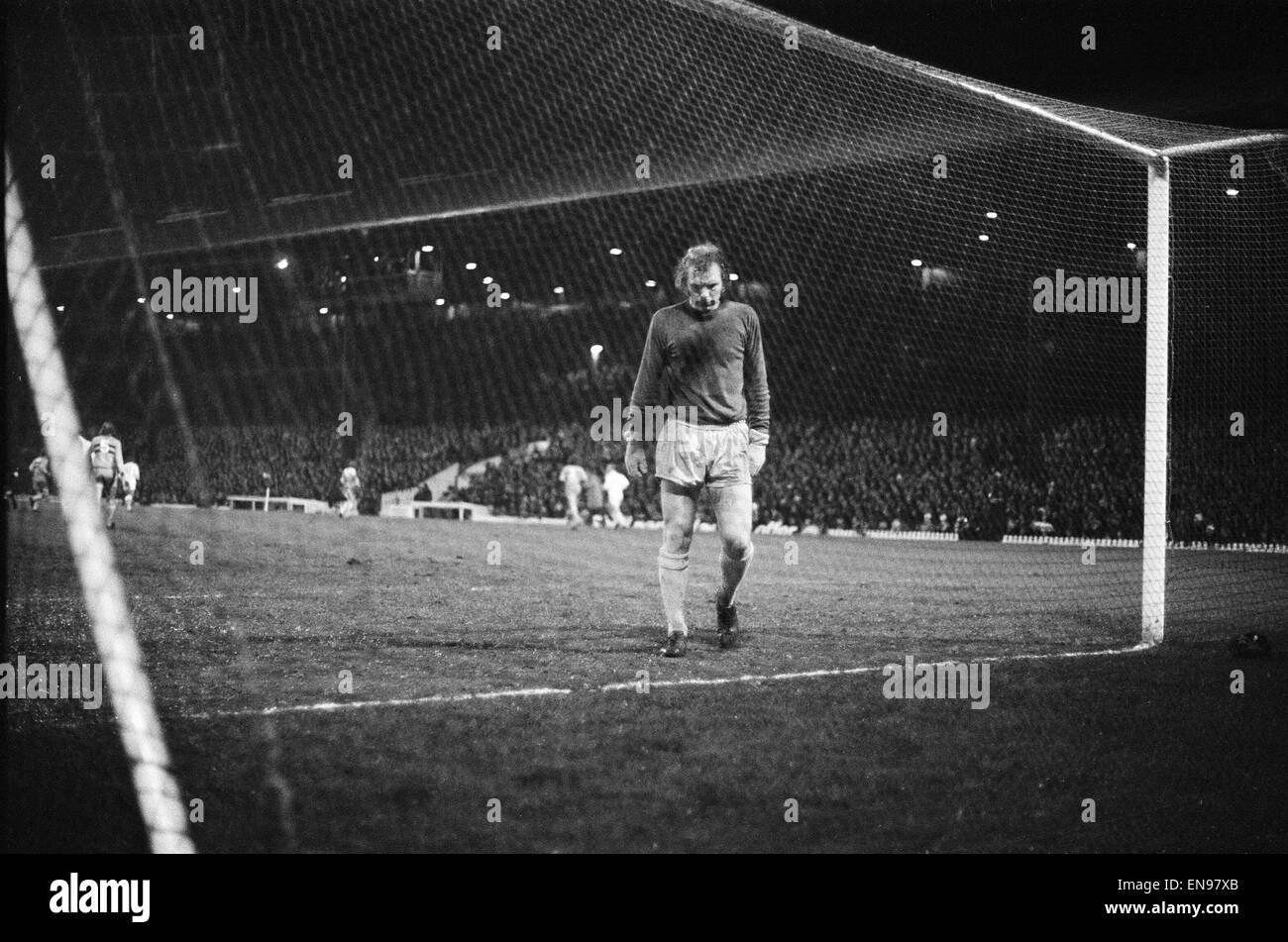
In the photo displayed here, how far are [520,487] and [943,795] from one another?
24811mm

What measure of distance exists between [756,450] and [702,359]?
1.99ft

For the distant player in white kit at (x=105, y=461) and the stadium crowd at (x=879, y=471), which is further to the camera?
the stadium crowd at (x=879, y=471)

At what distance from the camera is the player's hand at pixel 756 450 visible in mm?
5633

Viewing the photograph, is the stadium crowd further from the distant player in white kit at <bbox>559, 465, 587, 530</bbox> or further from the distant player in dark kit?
the distant player in dark kit

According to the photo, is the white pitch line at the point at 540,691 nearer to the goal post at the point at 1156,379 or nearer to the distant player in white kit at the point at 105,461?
the goal post at the point at 1156,379

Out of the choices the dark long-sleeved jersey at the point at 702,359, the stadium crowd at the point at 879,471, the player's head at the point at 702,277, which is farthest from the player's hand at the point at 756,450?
the stadium crowd at the point at 879,471

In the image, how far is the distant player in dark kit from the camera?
5.41 meters

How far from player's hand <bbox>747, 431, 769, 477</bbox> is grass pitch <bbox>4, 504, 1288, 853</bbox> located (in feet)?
3.25

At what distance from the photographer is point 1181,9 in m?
7.79

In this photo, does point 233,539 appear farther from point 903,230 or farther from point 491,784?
point 491,784

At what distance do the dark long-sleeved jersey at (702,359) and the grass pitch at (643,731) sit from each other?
1308 millimetres

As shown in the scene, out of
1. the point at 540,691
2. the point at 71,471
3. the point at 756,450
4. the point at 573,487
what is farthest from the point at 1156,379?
the point at 573,487

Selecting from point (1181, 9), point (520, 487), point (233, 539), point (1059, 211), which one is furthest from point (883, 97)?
point (520, 487)

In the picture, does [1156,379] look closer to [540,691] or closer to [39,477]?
[540,691]
